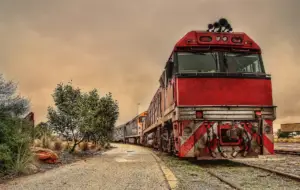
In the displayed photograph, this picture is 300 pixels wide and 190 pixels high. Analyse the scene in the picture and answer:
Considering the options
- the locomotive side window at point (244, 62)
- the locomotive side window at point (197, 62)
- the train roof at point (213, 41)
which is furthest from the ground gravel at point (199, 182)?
the train roof at point (213, 41)

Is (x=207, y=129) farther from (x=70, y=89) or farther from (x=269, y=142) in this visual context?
(x=70, y=89)

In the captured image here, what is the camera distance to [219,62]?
10109mm

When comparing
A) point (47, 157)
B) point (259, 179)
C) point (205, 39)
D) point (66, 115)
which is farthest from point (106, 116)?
point (259, 179)

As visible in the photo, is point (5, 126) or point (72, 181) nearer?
point (72, 181)

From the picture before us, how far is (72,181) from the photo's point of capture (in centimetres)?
734

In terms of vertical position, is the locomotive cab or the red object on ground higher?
the locomotive cab

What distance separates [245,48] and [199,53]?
1453 millimetres

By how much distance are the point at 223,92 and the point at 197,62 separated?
1.16 metres

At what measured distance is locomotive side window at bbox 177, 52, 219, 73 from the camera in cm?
999

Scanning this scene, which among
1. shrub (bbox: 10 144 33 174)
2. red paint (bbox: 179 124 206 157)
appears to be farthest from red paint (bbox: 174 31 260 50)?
shrub (bbox: 10 144 33 174)

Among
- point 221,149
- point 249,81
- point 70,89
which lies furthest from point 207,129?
point 70,89

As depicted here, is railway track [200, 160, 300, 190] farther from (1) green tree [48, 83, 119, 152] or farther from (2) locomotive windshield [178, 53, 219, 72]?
(1) green tree [48, 83, 119, 152]

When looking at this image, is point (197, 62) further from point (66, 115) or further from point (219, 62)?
point (66, 115)

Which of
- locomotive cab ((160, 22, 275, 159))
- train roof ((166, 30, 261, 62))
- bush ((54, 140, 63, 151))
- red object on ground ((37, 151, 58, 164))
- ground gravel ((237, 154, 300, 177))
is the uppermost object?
train roof ((166, 30, 261, 62))
